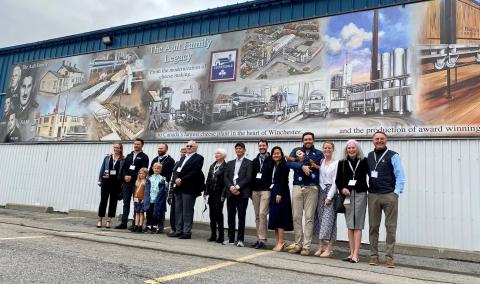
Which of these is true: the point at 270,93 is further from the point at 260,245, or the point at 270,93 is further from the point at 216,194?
the point at 260,245

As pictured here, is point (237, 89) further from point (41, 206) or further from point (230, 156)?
point (41, 206)

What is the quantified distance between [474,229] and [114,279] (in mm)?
6667

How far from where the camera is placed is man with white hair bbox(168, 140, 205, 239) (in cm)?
813

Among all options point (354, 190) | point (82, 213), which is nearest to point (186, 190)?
point (354, 190)

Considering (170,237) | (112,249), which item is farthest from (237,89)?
(112,249)

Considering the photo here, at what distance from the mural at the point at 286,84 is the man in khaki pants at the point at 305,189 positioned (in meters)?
2.50

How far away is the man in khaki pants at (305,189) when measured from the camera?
272 inches

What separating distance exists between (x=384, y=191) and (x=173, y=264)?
10.7 ft

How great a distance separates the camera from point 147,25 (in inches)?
539

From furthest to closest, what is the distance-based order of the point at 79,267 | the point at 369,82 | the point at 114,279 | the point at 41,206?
the point at 41,206 → the point at 369,82 → the point at 79,267 → the point at 114,279

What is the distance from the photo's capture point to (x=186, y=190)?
8.20 m

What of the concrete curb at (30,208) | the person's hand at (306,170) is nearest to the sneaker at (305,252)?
the person's hand at (306,170)

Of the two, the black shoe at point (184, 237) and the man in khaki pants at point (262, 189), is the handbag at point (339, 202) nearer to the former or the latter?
the man in khaki pants at point (262, 189)

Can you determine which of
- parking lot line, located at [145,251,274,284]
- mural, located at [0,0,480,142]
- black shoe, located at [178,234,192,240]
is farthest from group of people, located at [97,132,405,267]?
mural, located at [0,0,480,142]
